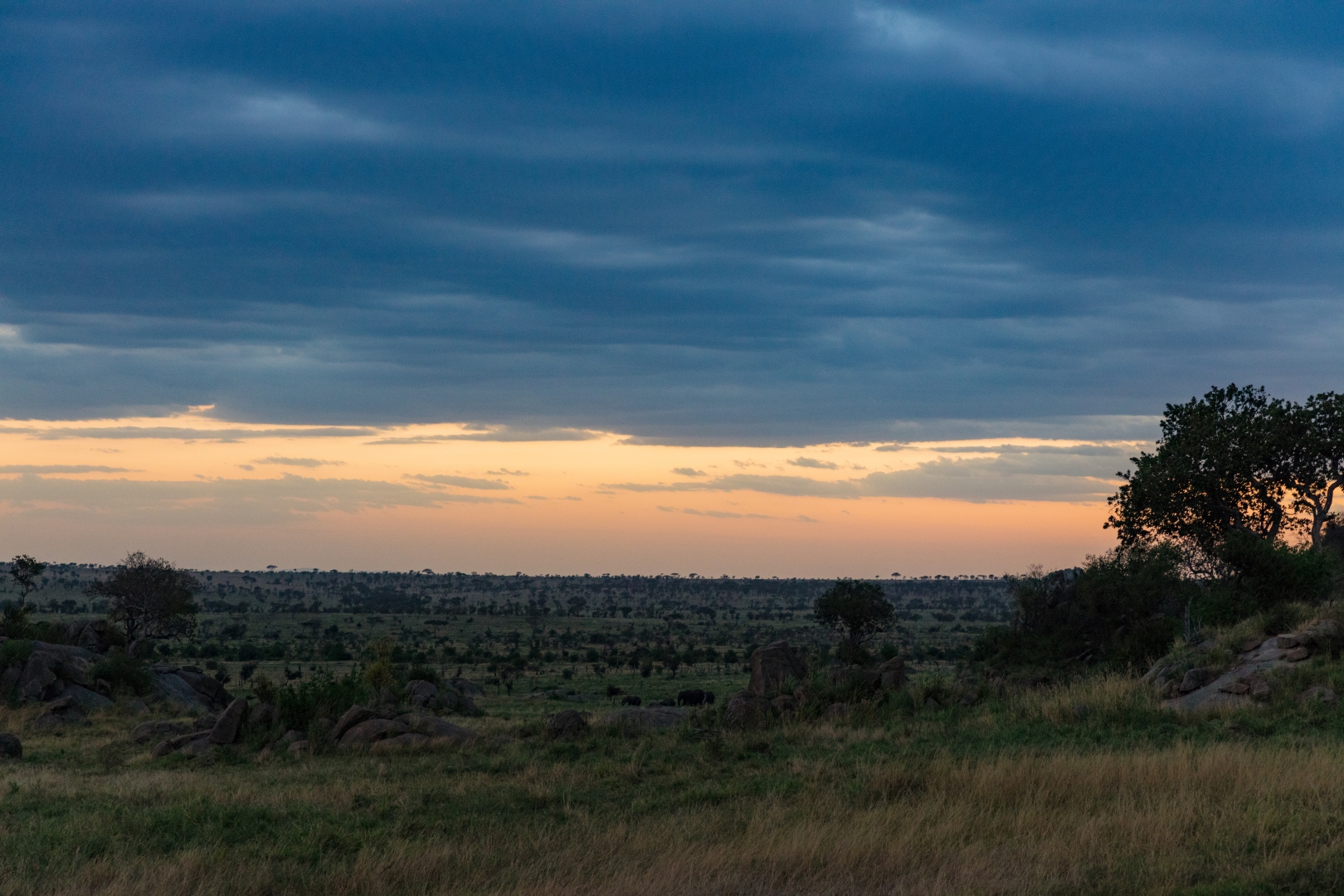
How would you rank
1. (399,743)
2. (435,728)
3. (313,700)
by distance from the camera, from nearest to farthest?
(399,743)
(435,728)
(313,700)

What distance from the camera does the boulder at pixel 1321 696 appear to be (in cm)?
2353

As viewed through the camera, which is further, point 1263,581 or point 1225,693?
point 1263,581

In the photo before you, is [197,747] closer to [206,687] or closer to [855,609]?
[206,687]

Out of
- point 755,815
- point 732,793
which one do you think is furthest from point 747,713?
point 755,815

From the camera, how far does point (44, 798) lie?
2086 centimetres

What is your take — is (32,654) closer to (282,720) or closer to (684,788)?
(282,720)

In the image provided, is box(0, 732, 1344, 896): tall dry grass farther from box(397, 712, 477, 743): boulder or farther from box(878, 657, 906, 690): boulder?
box(878, 657, 906, 690): boulder

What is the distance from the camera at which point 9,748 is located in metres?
28.5

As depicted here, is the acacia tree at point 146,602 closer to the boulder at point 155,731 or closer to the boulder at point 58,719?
the boulder at point 58,719

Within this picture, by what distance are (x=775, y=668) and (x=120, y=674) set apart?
87.9 feet

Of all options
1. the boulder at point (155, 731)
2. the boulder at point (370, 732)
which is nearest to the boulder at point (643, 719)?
the boulder at point (370, 732)

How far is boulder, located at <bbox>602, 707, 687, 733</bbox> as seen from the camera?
1214 inches

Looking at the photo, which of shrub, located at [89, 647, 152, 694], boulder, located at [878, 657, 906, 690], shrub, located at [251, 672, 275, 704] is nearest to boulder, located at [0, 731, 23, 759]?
shrub, located at [251, 672, 275, 704]

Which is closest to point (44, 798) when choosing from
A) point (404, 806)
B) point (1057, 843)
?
point (404, 806)
